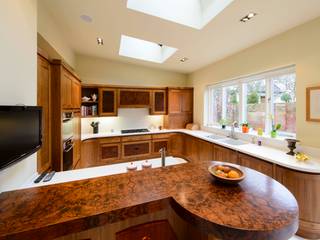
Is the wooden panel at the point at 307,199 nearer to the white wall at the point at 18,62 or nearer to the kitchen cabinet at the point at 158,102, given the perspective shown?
the white wall at the point at 18,62

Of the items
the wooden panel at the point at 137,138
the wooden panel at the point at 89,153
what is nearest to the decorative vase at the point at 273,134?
the wooden panel at the point at 137,138

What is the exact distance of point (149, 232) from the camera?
0.98 metres

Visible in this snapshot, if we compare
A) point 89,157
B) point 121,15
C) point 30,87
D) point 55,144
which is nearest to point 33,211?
point 30,87

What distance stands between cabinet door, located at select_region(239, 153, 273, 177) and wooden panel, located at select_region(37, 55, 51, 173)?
2.70 m

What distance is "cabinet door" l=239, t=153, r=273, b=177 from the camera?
6.56 feet

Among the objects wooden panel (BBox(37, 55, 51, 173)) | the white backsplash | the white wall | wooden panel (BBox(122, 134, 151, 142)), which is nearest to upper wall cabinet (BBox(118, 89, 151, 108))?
the white backsplash

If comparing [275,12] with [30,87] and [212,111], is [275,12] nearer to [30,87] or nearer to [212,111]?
[212,111]

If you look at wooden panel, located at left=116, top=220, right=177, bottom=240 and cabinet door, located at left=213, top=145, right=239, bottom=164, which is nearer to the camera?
wooden panel, located at left=116, top=220, right=177, bottom=240

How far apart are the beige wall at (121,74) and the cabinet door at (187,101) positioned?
19.3 inches

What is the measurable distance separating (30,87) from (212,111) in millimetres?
3908

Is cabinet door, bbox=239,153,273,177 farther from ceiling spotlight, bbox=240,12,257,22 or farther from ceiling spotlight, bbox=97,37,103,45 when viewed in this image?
ceiling spotlight, bbox=97,37,103,45

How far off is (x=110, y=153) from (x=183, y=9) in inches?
131

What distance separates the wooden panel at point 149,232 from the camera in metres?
0.93

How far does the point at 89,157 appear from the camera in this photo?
11.9 ft
